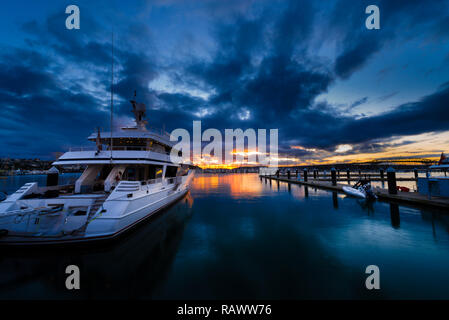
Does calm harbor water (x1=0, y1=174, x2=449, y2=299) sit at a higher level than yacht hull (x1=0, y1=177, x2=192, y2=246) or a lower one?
lower

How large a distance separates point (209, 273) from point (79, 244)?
5.07 metres

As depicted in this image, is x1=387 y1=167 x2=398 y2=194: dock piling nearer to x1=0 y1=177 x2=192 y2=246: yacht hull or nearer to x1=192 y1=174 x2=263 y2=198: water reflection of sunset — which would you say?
x1=192 y1=174 x2=263 y2=198: water reflection of sunset

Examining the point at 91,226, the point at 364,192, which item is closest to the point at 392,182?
the point at 364,192

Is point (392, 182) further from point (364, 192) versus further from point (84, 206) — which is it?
point (84, 206)

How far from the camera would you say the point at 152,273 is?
5.33m

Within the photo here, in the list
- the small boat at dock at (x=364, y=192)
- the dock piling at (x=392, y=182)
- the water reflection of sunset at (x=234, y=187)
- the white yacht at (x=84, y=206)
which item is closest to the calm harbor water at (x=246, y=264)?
the white yacht at (x=84, y=206)

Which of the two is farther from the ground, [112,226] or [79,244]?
[112,226]

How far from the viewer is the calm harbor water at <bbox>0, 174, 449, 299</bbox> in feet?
14.5

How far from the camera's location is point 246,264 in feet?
19.1

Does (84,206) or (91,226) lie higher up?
(84,206)

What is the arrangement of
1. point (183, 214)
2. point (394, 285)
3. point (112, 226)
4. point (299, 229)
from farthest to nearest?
point (183, 214)
point (299, 229)
point (112, 226)
point (394, 285)

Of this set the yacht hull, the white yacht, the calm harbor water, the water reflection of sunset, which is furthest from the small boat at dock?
the yacht hull
